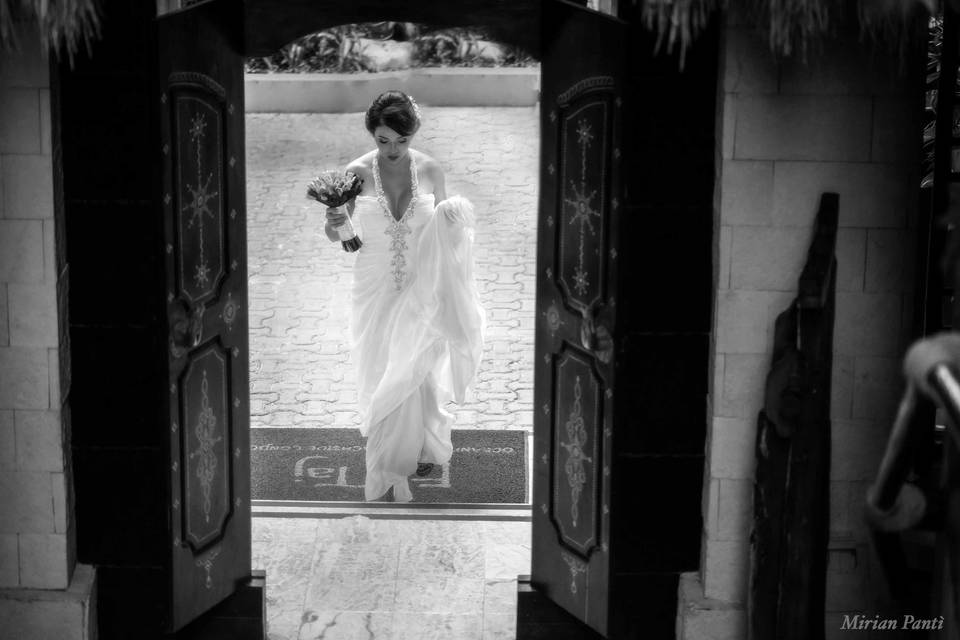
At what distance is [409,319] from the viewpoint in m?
6.64

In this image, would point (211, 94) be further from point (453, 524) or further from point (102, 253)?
point (453, 524)

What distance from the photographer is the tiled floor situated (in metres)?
5.67

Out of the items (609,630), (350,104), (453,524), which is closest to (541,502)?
(609,630)

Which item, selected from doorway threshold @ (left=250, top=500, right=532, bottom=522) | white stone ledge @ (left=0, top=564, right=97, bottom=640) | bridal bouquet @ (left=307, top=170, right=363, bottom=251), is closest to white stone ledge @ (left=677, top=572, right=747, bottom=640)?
doorway threshold @ (left=250, top=500, right=532, bottom=522)

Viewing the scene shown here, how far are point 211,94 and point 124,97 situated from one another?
0.40 metres

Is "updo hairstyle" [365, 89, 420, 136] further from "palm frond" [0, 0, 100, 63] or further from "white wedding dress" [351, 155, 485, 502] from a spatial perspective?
"palm frond" [0, 0, 100, 63]

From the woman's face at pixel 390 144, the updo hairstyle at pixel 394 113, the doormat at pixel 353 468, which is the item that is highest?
the updo hairstyle at pixel 394 113

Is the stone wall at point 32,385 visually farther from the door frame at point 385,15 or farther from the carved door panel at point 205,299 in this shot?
the carved door panel at point 205,299

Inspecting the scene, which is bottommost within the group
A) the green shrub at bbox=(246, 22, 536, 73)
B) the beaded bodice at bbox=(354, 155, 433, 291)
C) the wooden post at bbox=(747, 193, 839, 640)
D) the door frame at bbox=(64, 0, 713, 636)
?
the wooden post at bbox=(747, 193, 839, 640)

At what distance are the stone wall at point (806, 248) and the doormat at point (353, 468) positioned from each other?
7.39ft

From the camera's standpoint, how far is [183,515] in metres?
4.97

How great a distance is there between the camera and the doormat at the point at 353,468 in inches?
276

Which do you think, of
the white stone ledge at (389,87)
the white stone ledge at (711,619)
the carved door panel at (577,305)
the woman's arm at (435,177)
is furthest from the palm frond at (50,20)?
the white stone ledge at (389,87)

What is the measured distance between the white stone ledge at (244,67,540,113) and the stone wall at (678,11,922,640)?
11.4m
